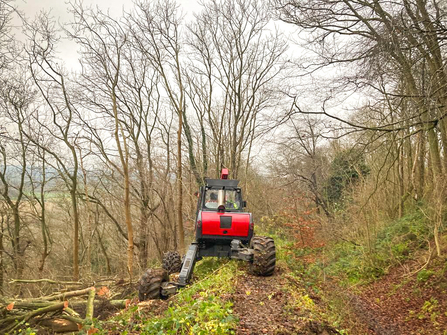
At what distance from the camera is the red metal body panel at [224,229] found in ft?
29.8

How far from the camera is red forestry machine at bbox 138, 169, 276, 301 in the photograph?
768 cm

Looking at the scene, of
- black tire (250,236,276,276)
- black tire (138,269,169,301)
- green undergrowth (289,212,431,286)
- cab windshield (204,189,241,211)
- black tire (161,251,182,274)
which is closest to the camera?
black tire (138,269,169,301)

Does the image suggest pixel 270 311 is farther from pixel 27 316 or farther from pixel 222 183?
pixel 222 183

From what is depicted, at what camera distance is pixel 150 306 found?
648cm

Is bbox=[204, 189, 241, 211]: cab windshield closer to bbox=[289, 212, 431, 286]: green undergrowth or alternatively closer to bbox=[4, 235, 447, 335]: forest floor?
bbox=[4, 235, 447, 335]: forest floor

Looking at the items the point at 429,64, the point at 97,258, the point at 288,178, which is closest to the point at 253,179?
the point at 288,178

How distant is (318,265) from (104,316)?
24.3 ft

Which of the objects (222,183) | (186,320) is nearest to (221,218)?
(222,183)

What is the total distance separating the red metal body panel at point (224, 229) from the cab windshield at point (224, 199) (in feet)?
1.86

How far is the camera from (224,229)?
30.0 ft

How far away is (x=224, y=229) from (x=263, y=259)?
142cm

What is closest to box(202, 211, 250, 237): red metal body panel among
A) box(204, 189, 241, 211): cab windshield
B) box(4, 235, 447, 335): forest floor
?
box(204, 189, 241, 211): cab windshield

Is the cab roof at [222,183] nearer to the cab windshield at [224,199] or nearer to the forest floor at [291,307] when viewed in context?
the cab windshield at [224,199]

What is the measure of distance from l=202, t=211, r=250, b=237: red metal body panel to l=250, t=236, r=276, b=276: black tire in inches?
31.0
